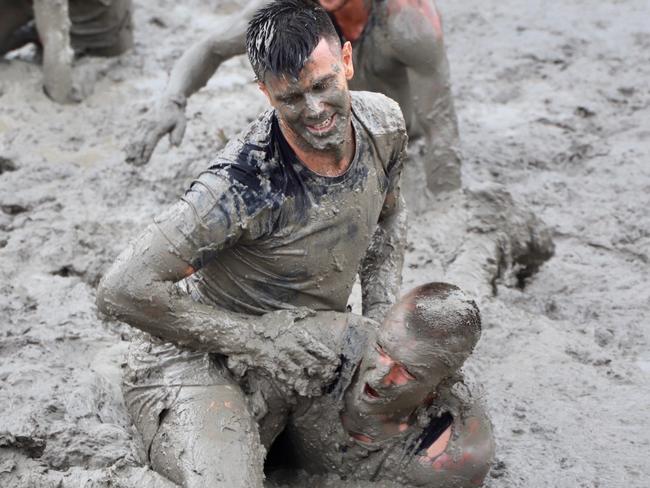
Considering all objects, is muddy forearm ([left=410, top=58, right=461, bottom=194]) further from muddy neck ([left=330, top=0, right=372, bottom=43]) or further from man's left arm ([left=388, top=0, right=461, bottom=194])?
muddy neck ([left=330, top=0, right=372, bottom=43])

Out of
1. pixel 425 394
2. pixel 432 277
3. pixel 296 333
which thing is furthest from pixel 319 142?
pixel 432 277

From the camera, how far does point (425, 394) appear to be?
3.01 m

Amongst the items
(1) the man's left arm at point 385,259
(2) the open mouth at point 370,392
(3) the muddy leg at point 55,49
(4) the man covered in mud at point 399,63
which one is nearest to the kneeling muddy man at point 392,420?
(2) the open mouth at point 370,392

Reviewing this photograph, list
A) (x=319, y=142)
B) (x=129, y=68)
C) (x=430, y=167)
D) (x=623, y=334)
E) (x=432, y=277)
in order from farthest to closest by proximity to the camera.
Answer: (x=129, y=68), (x=430, y=167), (x=432, y=277), (x=623, y=334), (x=319, y=142)

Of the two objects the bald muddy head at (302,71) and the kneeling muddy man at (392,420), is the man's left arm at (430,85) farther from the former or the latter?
the kneeling muddy man at (392,420)

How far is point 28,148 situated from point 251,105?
50.2 inches

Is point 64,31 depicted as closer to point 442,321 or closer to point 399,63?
point 399,63

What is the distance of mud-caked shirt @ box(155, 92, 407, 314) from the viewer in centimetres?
287

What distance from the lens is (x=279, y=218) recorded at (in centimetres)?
299

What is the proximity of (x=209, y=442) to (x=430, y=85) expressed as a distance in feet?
8.25

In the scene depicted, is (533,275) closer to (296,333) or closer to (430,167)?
(430,167)

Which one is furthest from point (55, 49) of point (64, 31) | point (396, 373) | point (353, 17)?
point (396, 373)

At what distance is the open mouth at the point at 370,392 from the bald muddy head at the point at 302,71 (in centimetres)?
68

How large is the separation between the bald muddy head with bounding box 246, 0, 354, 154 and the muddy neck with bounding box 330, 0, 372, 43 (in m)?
1.69
